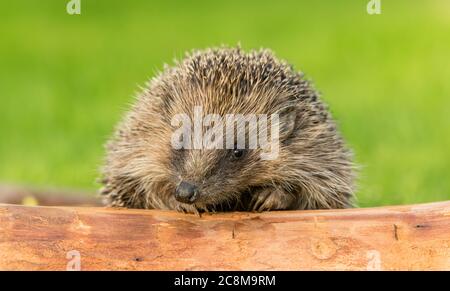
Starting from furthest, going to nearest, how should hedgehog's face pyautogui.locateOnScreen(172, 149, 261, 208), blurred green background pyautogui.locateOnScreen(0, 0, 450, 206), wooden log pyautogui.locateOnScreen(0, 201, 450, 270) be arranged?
blurred green background pyautogui.locateOnScreen(0, 0, 450, 206), hedgehog's face pyautogui.locateOnScreen(172, 149, 261, 208), wooden log pyautogui.locateOnScreen(0, 201, 450, 270)

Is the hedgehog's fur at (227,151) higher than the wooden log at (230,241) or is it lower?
higher

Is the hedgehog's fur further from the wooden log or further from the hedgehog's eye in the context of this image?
the wooden log

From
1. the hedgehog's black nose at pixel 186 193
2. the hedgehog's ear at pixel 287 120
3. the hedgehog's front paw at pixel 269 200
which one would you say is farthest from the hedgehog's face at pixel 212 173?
the hedgehog's ear at pixel 287 120

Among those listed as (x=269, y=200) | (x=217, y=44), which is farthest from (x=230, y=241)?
(x=217, y=44)

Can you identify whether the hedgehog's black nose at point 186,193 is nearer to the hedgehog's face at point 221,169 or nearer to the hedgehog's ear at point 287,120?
the hedgehog's face at point 221,169

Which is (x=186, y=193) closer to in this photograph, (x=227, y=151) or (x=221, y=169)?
(x=221, y=169)

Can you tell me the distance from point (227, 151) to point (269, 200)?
0.43 m

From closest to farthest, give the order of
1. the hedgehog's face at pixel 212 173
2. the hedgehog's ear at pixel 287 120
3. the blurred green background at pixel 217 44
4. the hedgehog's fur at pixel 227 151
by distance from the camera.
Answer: the hedgehog's face at pixel 212 173 < the hedgehog's fur at pixel 227 151 < the hedgehog's ear at pixel 287 120 < the blurred green background at pixel 217 44

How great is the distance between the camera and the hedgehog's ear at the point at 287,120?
19.0 ft

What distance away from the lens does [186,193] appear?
4.92m

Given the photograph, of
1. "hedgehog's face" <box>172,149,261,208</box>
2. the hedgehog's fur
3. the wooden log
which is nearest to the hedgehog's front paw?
the hedgehog's fur

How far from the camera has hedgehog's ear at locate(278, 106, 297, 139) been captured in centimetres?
579

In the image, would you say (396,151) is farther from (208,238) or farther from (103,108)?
(208,238)

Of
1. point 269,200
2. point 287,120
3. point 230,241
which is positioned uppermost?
point 287,120
